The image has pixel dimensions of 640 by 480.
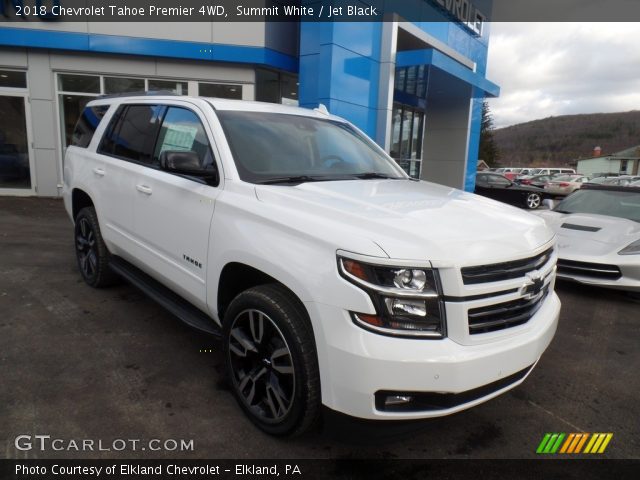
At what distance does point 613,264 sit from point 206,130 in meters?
4.79

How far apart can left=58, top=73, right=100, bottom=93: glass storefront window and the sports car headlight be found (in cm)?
1157

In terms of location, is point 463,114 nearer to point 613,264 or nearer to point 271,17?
point 271,17

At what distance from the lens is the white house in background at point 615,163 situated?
3475 inches

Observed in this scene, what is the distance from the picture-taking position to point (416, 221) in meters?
2.35

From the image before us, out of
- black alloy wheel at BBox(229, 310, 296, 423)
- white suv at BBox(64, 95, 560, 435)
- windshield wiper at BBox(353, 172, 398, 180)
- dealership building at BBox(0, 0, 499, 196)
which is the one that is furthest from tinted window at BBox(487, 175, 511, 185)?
black alloy wheel at BBox(229, 310, 296, 423)

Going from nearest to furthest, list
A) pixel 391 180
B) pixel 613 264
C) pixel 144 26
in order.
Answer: pixel 391 180, pixel 613 264, pixel 144 26

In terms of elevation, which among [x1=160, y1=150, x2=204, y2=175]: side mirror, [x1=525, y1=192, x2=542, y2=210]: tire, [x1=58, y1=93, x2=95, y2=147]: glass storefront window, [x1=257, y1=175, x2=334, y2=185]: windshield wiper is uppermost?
[x1=58, y1=93, x2=95, y2=147]: glass storefront window

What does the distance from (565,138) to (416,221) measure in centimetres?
13000

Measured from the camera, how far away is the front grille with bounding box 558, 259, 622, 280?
211 inches

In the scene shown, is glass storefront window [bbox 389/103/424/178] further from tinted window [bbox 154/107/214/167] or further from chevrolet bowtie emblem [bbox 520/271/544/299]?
chevrolet bowtie emblem [bbox 520/271/544/299]

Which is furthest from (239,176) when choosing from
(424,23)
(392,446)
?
(424,23)

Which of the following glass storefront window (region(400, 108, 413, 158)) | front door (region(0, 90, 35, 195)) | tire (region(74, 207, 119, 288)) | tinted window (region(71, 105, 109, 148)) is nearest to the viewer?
tire (region(74, 207, 119, 288))

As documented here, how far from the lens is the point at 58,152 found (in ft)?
38.1

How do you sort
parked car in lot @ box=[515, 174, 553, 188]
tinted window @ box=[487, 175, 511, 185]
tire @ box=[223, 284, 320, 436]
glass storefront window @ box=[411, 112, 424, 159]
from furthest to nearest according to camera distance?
parked car in lot @ box=[515, 174, 553, 188] < glass storefront window @ box=[411, 112, 424, 159] < tinted window @ box=[487, 175, 511, 185] < tire @ box=[223, 284, 320, 436]
